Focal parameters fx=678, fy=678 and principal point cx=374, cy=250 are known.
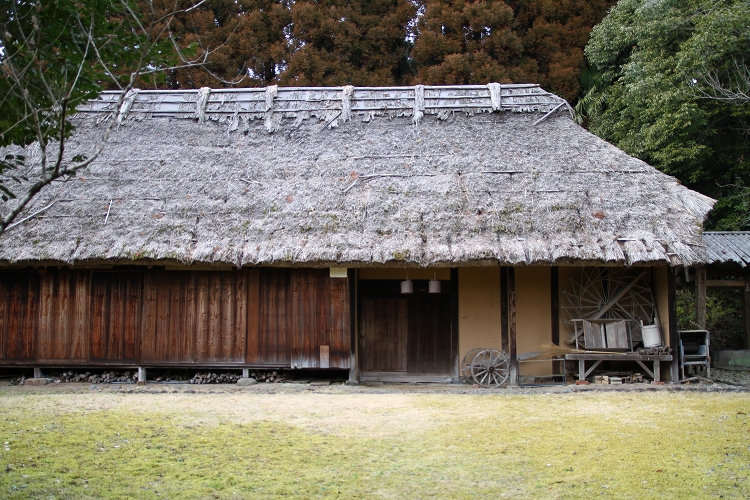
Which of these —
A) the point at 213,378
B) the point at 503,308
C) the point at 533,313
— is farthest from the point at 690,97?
the point at 213,378

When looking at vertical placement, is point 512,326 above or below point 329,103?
below

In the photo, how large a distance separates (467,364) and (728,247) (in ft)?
21.0

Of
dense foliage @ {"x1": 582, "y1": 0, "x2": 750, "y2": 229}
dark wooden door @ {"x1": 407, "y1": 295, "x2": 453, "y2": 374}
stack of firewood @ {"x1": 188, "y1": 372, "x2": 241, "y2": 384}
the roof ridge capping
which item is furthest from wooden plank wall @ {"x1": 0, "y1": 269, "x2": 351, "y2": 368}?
dense foliage @ {"x1": 582, "y1": 0, "x2": 750, "y2": 229}

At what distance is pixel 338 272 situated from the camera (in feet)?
37.4

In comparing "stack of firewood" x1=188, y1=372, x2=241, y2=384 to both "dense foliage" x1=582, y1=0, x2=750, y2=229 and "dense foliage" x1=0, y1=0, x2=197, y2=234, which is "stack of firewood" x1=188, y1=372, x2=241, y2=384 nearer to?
"dense foliage" x1=0, y1=0, x2=197, y2=234

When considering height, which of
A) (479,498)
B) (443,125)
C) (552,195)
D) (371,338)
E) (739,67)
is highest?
(739,67)

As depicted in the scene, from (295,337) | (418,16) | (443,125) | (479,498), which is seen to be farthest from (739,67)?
(479,498)

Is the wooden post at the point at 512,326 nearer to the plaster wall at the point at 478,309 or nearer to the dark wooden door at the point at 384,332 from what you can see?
the plaster wall at the point at 478,309

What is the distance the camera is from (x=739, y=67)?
1653 cm

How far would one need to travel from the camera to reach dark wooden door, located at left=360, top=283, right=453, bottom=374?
40.9 ft

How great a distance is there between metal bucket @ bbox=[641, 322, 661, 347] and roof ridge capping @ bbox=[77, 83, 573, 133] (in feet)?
15.2

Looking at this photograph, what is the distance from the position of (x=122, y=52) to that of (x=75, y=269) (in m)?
7.26

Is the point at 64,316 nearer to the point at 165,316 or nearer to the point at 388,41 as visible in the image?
the point at 165,316

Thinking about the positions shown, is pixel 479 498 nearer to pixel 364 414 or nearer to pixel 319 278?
pixel 364 414
